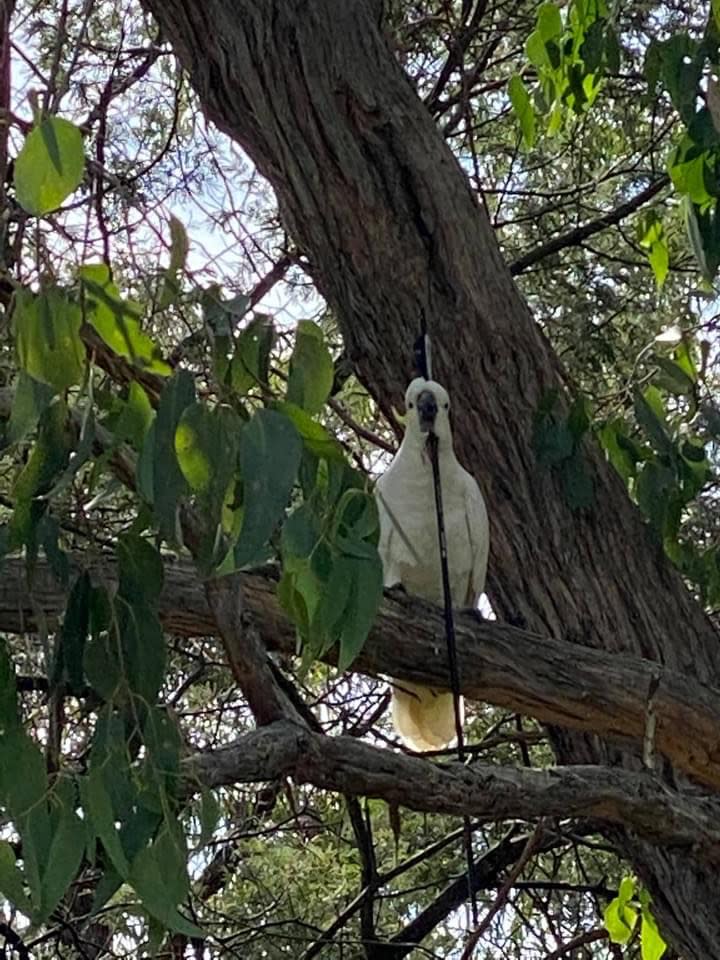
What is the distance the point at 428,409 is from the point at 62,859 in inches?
49.3

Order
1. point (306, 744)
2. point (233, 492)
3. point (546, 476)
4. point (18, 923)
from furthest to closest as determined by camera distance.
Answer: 1. point (18, 923)
2. point (546, 476)
3. point (306, 744)
4. point (233, 492)

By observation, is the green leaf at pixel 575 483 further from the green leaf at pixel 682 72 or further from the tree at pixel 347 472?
the green leaf at pixel 682 72

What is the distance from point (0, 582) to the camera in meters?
1.62

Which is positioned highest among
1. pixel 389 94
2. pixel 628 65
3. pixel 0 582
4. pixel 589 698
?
pixel 628 65

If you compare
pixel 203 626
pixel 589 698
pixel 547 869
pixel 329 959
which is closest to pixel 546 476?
pixel 589 698

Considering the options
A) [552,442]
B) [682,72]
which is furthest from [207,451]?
[552,442]

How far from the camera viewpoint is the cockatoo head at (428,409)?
2.31m

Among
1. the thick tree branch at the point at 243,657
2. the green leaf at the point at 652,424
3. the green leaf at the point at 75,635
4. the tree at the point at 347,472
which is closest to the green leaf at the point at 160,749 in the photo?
the tree at the point at 347,472

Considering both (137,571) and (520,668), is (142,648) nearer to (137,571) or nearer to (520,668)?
(137,571)

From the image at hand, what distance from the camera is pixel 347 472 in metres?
1.20

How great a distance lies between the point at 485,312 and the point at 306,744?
3.07 ft

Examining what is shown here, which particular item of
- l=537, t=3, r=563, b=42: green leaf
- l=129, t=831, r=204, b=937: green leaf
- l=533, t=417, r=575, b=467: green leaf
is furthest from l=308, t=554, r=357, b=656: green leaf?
l=537, t=3, r=563, b=42: green leaf

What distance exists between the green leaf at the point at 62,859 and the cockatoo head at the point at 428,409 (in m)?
1.18

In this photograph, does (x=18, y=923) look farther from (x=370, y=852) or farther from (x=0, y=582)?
(x=0, y=582)
